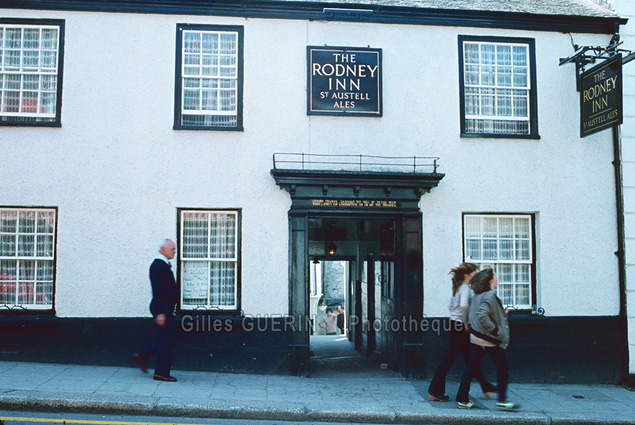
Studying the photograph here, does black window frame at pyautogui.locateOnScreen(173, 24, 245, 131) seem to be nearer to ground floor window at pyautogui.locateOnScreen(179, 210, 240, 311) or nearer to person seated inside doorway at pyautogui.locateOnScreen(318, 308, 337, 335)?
ground floor window at pyautogui.locateOnScreen(179, 210, 240, 311)

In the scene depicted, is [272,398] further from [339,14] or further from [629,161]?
[629,161]

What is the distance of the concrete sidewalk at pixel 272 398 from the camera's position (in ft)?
23.2

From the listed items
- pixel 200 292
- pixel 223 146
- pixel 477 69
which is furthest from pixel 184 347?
pixel 477 69

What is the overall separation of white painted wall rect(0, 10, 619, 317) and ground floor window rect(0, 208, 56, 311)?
22cm

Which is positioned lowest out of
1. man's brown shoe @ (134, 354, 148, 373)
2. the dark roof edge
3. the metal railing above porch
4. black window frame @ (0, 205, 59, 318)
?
man's brown shoe @ (134, 354, 148, 373)

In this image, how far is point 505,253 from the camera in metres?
10.1

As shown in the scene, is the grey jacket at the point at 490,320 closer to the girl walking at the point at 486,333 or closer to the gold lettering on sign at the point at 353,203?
the girl walking at the point at 486,333

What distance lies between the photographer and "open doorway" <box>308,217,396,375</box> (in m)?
10.7

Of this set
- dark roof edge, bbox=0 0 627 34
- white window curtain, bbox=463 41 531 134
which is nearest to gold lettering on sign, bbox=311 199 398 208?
white window curtain, bbox=463 41 531 134

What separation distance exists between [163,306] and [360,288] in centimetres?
699

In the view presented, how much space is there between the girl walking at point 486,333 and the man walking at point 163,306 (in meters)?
4.02

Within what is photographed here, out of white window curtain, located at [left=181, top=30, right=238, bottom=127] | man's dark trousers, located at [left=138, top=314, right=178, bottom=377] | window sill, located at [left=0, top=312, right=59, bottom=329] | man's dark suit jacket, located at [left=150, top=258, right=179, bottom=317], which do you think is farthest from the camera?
white window curtain, located at [left=181, top=30, right=238, bottom=127]

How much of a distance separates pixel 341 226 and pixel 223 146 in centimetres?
477

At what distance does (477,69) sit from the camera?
1020 centimetres
